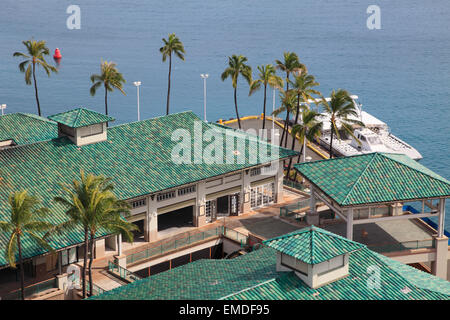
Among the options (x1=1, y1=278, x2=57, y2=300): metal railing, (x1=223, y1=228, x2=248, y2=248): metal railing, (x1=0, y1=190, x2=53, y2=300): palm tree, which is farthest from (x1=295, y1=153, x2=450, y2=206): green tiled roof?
(x1=0, y1=190, x2=53, y2=300): palm tree

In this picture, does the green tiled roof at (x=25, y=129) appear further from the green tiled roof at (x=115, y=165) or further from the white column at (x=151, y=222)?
the white column at (x=151, y=222)

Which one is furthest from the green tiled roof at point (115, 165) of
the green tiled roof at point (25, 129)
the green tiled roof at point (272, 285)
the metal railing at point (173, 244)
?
the green tiled roof at point (25, 129)

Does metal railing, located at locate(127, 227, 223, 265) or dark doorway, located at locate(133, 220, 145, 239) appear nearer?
metal railing, located at locate(127, 227, 223, 265)

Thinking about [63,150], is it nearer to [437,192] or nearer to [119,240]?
[119,240]

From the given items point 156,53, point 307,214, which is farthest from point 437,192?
point 156,53

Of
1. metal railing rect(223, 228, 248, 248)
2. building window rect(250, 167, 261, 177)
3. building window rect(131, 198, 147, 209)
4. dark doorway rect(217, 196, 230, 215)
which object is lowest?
metal railing rect(223, 228, 248, 248)

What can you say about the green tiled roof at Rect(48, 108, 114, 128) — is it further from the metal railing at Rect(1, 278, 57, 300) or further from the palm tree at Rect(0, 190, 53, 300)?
the metal railing at Rect(1, 278, 57, 300)

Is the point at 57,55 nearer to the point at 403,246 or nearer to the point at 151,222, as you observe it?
the point at 151,222
